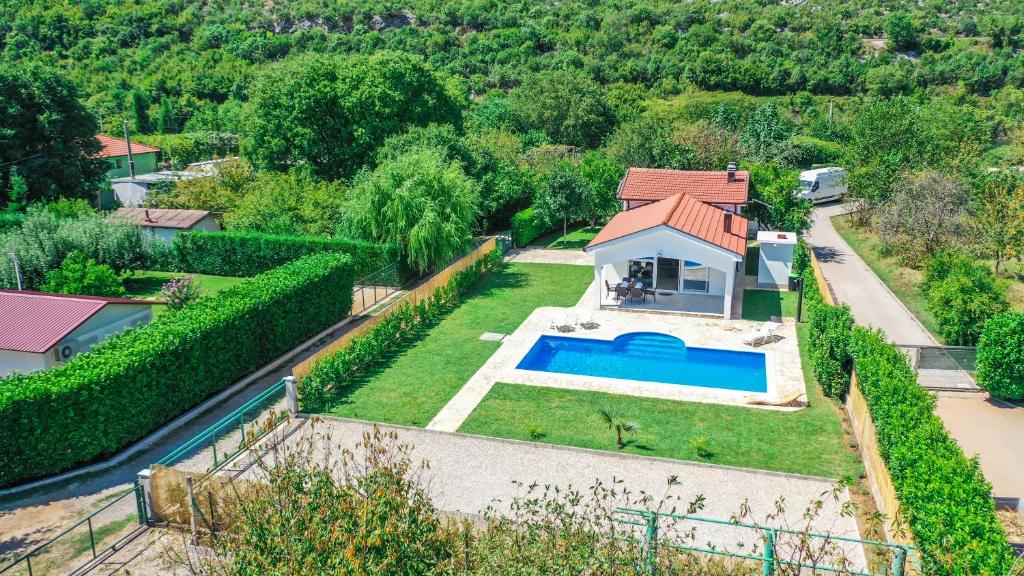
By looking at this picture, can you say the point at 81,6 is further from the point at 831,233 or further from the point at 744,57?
the point at 831,233

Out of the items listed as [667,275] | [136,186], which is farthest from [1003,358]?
[136,186]

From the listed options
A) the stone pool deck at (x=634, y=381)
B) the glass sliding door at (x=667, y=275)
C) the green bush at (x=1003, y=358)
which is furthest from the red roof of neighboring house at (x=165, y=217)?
the green bush at (x=1003, y=358)

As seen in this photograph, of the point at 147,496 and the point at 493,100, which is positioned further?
the point at 493,100

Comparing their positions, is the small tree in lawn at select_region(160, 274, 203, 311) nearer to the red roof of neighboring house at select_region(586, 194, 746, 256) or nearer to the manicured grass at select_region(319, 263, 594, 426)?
the manicured grass at select_region(319, 263, 594, 426)

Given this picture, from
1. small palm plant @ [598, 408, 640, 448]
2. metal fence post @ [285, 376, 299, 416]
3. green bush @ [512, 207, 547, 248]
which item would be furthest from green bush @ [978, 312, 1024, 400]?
green bush @ [512, 207, 547, 248]

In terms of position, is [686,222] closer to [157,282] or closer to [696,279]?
[696,279]

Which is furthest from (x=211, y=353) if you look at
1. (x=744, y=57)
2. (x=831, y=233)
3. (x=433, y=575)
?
(x=744, y=57)

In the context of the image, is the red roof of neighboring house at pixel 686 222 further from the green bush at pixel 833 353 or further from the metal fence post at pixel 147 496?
the metal fence post at pixel 147 496
